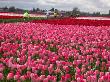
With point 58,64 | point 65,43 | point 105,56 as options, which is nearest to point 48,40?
point 65,43

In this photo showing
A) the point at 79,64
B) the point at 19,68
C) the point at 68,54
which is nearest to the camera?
the point at 19,68

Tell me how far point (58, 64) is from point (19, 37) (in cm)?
508

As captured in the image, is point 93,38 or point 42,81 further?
point 93,38

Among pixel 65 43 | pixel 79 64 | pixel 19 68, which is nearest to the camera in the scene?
pixel 19 68

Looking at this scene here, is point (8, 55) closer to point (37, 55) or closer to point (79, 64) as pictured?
point (37, 55)

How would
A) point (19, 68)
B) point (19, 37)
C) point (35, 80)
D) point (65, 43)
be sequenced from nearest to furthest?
1. point (35, 80)
2. point (19, 68)
3. point (65, 43)
4. point (19, 37)

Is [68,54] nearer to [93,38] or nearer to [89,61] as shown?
[89,61]

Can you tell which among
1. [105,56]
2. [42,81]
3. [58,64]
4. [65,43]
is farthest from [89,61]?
[65,43]

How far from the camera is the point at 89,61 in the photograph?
23.5ft

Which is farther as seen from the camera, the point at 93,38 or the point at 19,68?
the point at 93,38

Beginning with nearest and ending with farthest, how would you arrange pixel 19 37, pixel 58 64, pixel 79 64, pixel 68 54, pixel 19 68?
pixel 19 68
pixel 58 64
pixel 79 64
pixel 68 54
pixel 19 37

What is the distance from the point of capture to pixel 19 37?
1116 centimetres

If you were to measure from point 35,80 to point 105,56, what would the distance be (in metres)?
2.58

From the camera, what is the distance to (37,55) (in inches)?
304
